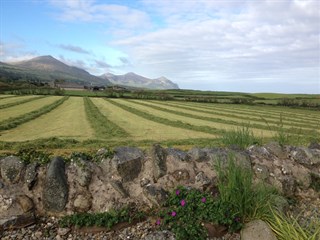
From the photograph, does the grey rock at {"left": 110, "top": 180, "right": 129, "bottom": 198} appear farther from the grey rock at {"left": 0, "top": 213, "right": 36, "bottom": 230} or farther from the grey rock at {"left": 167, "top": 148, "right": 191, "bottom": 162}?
the grey rock at {"left": 0, "top": 213, "right": 36, "bottom": 230}

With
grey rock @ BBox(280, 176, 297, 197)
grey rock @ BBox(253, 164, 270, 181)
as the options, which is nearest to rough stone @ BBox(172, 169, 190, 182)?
grey rock @ BBox(253, 164, 270, 181)

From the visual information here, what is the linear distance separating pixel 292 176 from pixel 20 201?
6.43m

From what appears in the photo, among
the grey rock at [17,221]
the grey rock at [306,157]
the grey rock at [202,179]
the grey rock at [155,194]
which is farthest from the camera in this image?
the grey rock at [306,157]

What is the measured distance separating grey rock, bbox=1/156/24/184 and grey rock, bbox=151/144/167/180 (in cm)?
279

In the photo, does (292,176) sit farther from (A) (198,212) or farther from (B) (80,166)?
(B) (80,166)

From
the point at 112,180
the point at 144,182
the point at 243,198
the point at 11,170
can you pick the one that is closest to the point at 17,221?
the point at 11,170

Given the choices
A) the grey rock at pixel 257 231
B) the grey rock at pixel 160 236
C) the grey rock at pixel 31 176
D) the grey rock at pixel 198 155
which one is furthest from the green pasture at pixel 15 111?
the grey rock at pixel 257 231

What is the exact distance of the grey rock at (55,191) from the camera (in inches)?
246

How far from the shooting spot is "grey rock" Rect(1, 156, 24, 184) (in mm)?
6414

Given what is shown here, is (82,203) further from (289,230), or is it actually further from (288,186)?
(288,186)

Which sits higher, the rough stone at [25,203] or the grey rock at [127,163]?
the grey rock at [127,163]

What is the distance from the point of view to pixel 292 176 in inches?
318

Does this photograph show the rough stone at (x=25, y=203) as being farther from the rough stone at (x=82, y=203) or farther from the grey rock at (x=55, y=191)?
the rough stone at (x=82, y=203)

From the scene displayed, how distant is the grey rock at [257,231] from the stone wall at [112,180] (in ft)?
4.04
